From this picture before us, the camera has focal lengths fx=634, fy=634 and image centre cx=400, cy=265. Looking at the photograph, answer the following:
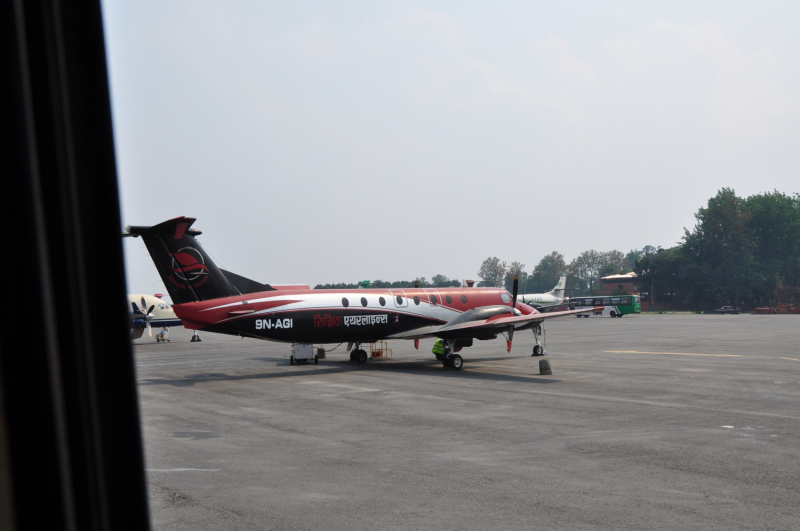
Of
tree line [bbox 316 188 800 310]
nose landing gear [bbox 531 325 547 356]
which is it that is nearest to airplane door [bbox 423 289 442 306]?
nose landing gear [bbox 531 325 547 356]

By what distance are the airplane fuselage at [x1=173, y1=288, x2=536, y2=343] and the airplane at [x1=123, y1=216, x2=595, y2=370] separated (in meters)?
0.04

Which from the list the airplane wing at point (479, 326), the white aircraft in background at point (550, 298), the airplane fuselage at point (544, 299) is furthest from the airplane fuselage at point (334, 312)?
the airplane fuselage at point (544, 299)

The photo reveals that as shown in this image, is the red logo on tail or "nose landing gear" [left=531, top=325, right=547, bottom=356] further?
"nose landing gear" [left=531, top=325, right=547, bottom=356]

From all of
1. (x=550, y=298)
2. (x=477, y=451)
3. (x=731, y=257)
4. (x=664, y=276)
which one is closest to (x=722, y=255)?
(x=731, y=257)

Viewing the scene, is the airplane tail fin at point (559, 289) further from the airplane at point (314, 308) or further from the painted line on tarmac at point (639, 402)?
the painted line on tarmac at point (639, 402)

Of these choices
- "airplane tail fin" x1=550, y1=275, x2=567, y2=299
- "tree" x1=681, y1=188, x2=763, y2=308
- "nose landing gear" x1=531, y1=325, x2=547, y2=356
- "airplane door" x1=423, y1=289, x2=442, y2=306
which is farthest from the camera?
"tree" x1=681, y1=188, x2=763, y2=308

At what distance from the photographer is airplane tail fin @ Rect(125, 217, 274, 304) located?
2314cm

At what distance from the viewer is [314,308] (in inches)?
1012

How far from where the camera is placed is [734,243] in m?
136

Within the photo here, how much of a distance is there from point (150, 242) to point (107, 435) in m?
21.9

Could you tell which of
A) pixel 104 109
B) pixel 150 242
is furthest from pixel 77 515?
pixel 150 242

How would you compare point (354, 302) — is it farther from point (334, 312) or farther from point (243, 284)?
point (243, 284)

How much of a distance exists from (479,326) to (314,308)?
692cm

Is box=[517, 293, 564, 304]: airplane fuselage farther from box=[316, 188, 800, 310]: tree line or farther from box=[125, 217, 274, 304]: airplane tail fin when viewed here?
box=[125, 217, 274, 304]: airplane tail fin
